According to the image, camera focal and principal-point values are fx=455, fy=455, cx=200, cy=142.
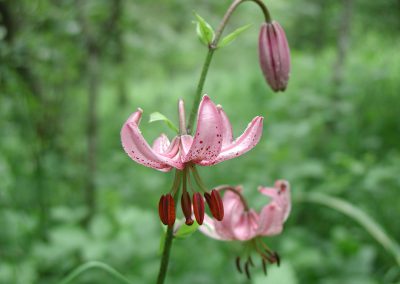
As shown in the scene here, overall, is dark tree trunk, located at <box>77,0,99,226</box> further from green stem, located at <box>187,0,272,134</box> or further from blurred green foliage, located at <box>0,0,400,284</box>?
green stem, located at <box>187,0,272,134</box>

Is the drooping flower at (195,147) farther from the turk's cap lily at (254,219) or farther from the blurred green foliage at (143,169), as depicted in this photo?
the blurred green foliage at (143,169)

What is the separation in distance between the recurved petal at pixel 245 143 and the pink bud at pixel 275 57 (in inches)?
9.8

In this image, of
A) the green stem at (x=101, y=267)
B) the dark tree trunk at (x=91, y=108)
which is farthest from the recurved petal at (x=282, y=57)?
the dark tree trunk at (x=91, y=108)

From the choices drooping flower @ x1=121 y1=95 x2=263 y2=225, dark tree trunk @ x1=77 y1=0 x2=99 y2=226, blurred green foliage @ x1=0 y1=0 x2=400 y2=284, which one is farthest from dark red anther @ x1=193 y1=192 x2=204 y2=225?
dark tree trunk @ x1=77 y1=0 x2=99 y2=226

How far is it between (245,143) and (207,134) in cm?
10

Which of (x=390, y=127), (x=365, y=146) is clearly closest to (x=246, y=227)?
(x=365, y=146)

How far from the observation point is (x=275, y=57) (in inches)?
36.5

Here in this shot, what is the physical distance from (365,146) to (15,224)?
188 cm

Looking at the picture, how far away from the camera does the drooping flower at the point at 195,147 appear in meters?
0.63

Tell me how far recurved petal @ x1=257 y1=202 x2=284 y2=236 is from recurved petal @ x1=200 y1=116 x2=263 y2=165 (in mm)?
234

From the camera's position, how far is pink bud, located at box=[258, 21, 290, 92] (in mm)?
925

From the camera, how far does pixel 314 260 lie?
1.53 metres

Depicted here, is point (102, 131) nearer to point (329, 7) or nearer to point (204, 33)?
point (204, 33)

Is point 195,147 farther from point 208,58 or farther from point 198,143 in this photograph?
point 208,58
